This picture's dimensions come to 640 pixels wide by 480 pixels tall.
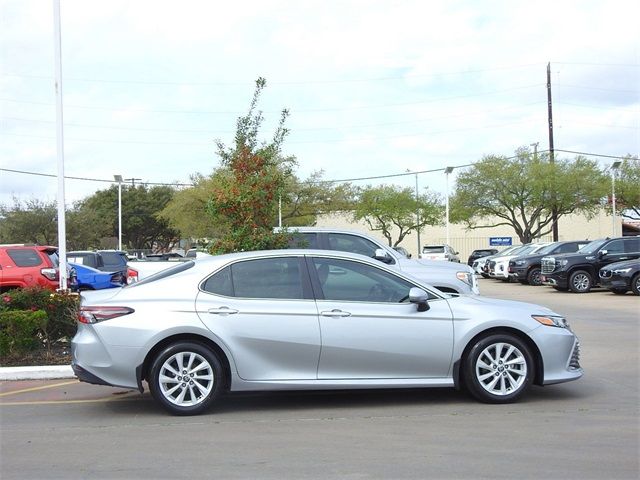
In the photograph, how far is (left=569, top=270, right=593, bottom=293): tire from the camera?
22719 millimetres

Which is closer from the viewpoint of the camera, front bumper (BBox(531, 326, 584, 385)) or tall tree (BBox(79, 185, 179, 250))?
front bumper (BBox(531, 326, 584, 385))

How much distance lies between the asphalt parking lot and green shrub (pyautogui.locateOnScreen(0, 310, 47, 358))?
1187 millimetres

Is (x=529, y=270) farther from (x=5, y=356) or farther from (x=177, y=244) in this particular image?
(x=177, y=244)

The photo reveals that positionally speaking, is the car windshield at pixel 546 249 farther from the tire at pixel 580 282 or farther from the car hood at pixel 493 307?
the car hood at pixel 493 307

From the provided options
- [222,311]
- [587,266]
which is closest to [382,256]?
[222,311]

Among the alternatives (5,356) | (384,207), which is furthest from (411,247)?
(5,356)

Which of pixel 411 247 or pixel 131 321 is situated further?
pixel 411 247

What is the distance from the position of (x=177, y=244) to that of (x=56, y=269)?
58163mm

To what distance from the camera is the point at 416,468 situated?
523 centimetres

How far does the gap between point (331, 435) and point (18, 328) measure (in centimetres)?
555

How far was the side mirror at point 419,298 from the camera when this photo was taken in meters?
6.93

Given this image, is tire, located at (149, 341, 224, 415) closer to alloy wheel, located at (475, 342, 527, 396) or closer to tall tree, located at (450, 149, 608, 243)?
alloy wheel, located at (475, 342, 527, 396)

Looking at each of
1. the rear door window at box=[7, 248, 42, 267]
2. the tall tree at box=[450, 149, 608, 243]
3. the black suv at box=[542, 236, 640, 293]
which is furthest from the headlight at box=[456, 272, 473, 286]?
the tall tree at box=[450, 149, 608, 243]

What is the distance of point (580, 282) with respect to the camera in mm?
22750
